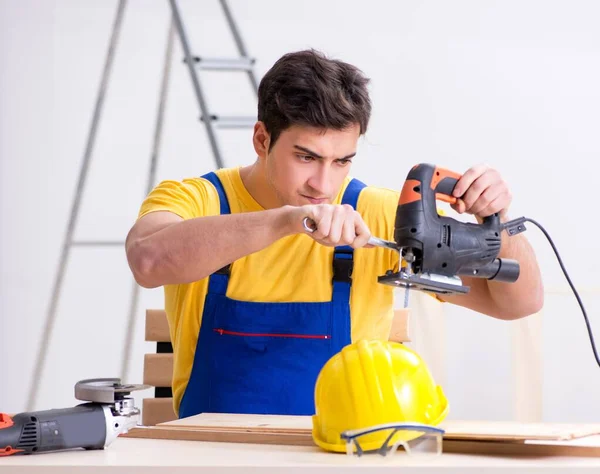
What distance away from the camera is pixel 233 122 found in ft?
10.6

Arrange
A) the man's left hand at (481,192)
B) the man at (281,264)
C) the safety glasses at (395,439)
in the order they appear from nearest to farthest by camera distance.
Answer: the safety glasses at (395,439) < the man's left hand at (481,192) < the man at (281,264)

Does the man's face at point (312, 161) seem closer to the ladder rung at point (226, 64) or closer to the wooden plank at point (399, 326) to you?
the wooden plank at point (399, 326)

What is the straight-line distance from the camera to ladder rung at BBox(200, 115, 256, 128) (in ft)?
10.5

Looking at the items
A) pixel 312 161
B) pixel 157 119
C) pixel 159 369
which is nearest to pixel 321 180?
pixel 312 161

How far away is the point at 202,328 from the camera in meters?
2.02

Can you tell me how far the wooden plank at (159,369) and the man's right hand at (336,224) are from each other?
1.01m

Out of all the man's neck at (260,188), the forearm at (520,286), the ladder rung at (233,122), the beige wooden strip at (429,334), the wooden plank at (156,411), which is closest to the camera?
the forearm at (520,286)

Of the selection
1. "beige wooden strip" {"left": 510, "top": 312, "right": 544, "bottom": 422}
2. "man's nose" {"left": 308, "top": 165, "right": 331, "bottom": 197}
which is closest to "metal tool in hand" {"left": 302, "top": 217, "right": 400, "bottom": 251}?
"man's nose" {"left": 308, "top": 165, "right": 331, "bottom": 197}

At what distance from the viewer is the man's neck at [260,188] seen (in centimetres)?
209

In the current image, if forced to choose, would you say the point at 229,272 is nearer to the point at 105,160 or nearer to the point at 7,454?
the point at 7,454

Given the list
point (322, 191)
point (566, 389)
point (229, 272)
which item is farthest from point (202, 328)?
point (566, 389)

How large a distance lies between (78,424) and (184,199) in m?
0.83

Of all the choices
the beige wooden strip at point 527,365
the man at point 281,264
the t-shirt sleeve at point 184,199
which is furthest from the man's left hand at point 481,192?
the beige wooden strip at point 527,365

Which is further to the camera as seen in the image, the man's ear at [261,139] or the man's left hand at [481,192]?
the man's ear at [261,139]
